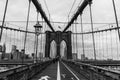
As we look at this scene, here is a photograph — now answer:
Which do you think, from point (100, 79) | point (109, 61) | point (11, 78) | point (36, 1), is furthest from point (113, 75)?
point (109, 61)

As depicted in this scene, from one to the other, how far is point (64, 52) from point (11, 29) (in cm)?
4123

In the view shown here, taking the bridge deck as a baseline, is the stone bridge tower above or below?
above

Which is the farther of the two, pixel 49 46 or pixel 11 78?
pixel 49 46

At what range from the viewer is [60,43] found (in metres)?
81.9

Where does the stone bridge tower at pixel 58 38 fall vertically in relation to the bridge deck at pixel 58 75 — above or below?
above

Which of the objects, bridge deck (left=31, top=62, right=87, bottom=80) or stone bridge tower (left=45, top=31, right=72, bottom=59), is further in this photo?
stone bridge tower (left=45, top=31, right=72, bottom=59)

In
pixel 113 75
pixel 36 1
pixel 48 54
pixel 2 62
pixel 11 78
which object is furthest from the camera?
pixel 48 54

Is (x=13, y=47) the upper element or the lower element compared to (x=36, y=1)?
lower

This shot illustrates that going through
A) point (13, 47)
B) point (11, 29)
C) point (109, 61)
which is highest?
point (11, 29)

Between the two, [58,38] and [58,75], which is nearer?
[58,75]

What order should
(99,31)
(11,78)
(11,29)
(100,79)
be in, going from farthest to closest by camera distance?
(99,31) → (11,29) → (100,79) → (11,78)

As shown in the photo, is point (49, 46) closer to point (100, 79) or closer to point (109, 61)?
point (109, 61)

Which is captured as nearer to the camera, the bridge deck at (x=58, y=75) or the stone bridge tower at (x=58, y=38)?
the bridge deck at (x=58, y=75)

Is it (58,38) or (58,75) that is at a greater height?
(58,38)
